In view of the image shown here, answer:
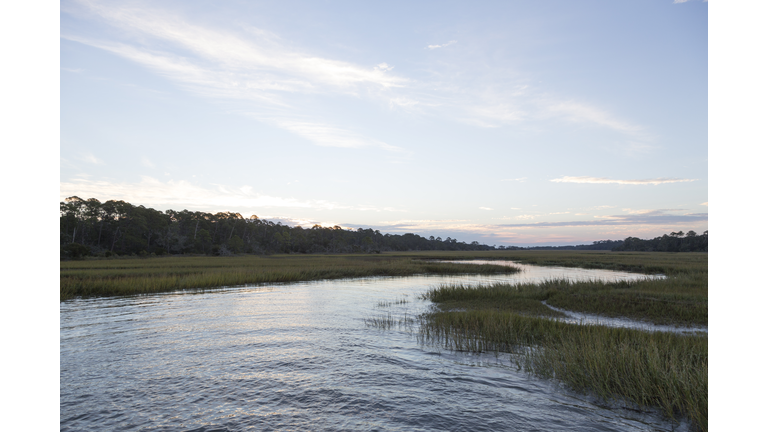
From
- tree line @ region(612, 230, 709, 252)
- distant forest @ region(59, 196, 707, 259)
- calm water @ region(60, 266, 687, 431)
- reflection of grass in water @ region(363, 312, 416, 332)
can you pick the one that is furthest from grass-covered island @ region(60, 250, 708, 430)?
tree line @ region(612, 230, 709, 252)

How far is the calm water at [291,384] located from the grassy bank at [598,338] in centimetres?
69

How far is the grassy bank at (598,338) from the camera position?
7938mm

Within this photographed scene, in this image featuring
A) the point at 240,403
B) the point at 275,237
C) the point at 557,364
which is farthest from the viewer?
the point at 275,237

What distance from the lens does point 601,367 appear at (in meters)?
9.06

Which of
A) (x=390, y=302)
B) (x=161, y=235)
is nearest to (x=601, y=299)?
(x=390, y=302)

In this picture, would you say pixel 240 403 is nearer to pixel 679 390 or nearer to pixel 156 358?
pixel 156 358

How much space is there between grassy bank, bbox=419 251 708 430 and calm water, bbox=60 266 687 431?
689mm

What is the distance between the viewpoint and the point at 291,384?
978cm

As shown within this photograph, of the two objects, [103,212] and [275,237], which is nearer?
[103,212]

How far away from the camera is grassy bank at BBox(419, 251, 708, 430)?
7.94 metres

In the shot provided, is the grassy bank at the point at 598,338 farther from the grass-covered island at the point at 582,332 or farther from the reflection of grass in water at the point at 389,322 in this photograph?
the reflection of grass in water at the point at 389,322

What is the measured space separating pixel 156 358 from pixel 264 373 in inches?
177
